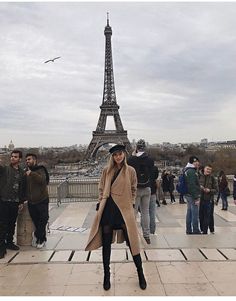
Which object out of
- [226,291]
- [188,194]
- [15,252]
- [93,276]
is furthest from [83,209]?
[226,291]

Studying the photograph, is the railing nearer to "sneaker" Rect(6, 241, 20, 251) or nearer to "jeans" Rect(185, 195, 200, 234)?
"jeans" Rect(185, 195, 200, 234)

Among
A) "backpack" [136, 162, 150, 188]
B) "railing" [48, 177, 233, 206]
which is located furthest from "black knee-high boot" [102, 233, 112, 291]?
"railing" [48, 177, 233, 206]

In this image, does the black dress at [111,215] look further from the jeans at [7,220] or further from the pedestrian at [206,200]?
the pedestrian at [206,200]

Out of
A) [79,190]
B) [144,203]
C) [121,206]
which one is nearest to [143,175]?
[144,203]

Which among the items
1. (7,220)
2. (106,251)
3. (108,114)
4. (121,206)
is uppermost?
(108,114)

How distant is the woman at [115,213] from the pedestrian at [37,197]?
2.03 m

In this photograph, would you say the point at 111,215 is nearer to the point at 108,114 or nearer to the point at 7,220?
the point at 7,220

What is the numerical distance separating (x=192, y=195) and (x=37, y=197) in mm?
2922

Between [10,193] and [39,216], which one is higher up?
[10,193]

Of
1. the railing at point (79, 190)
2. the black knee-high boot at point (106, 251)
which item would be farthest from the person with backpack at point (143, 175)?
the railing at point (79, 190)

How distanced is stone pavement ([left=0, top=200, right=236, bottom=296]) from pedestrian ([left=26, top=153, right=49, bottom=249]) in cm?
24

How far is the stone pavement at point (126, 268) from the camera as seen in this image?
467cm

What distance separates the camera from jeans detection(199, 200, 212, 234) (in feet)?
26.8

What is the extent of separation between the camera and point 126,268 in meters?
5.45
